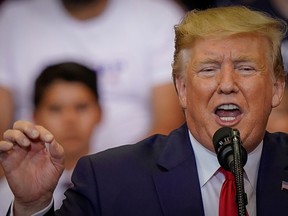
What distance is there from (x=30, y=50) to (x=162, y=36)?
56cm

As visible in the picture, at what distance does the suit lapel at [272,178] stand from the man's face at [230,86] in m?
0.13

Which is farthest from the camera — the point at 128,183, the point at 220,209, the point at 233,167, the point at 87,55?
the point at 87,55

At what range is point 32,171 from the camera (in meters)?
1.70

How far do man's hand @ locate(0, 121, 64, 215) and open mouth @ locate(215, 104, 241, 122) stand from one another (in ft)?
1.50

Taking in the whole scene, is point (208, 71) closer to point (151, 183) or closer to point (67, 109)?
point (151, 183)

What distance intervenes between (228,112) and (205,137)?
0.11 m

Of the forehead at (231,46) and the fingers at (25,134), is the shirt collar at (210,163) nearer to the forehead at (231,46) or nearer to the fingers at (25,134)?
the forehead at (231,46)

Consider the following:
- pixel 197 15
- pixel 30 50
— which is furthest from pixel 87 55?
pixel 197 15

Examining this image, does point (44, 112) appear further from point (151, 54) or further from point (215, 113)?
point (215, 113)

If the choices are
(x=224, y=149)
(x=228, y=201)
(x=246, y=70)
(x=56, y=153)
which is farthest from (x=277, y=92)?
(x=56, y=153)

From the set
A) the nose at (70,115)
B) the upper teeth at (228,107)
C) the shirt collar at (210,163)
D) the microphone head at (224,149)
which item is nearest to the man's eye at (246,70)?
the upper teeth at (228,107)

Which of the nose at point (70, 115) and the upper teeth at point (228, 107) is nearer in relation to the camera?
the upper teeth at point (228, 107)

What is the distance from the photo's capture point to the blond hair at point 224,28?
6.10 feet

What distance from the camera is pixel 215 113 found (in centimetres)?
185
